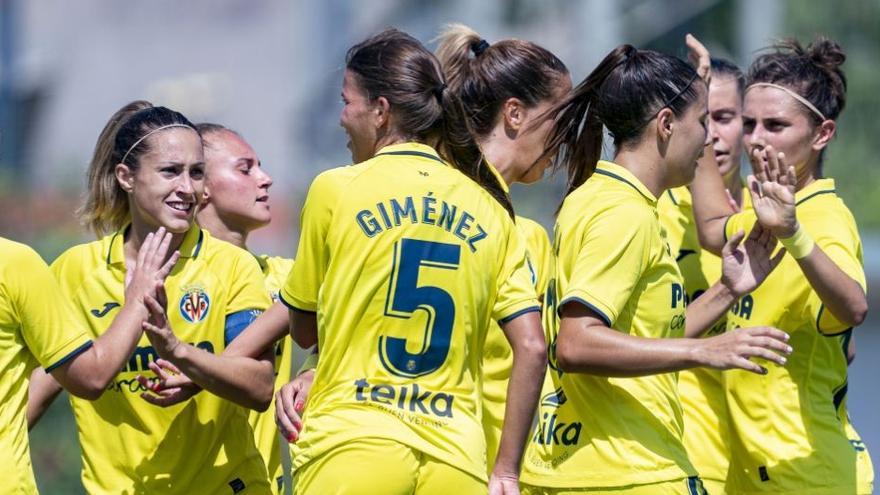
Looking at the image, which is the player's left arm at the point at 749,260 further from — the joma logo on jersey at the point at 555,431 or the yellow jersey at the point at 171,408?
the yellow jersey at the point at 171,408

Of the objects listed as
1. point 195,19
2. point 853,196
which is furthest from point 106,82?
point 853,196

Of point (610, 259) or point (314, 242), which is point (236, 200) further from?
point (610, 259)

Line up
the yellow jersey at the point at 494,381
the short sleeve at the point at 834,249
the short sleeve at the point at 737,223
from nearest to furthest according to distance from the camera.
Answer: the short sleeve at the point at 834,249 < the yellow jersey at the point at 494,381 < the short sleeve at the point at 737,223

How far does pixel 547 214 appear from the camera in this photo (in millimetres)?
12164

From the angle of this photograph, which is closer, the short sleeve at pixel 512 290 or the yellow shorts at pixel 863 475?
the short sleeve at pixel 512 290

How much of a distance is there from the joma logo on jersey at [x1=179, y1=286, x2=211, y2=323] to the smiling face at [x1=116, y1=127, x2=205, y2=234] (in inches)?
8.6

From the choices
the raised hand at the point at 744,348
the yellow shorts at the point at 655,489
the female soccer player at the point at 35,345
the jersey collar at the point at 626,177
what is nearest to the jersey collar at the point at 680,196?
the jersey collar at the point at 626,177

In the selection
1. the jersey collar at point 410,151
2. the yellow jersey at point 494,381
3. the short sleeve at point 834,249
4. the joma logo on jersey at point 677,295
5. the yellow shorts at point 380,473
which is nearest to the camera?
the yellow shorts at point 380,473

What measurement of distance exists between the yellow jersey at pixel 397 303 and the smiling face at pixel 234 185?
5.18 feet

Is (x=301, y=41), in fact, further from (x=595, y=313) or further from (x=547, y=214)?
(x=595, y=313)

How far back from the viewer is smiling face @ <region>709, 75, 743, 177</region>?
6258mm

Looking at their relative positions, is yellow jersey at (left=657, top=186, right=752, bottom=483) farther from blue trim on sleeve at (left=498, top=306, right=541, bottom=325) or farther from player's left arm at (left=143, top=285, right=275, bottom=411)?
player's left arm at (left=143, top=285, right=275, bottom=411)

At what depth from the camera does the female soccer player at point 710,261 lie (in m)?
5.90

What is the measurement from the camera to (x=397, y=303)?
4.42 metres
